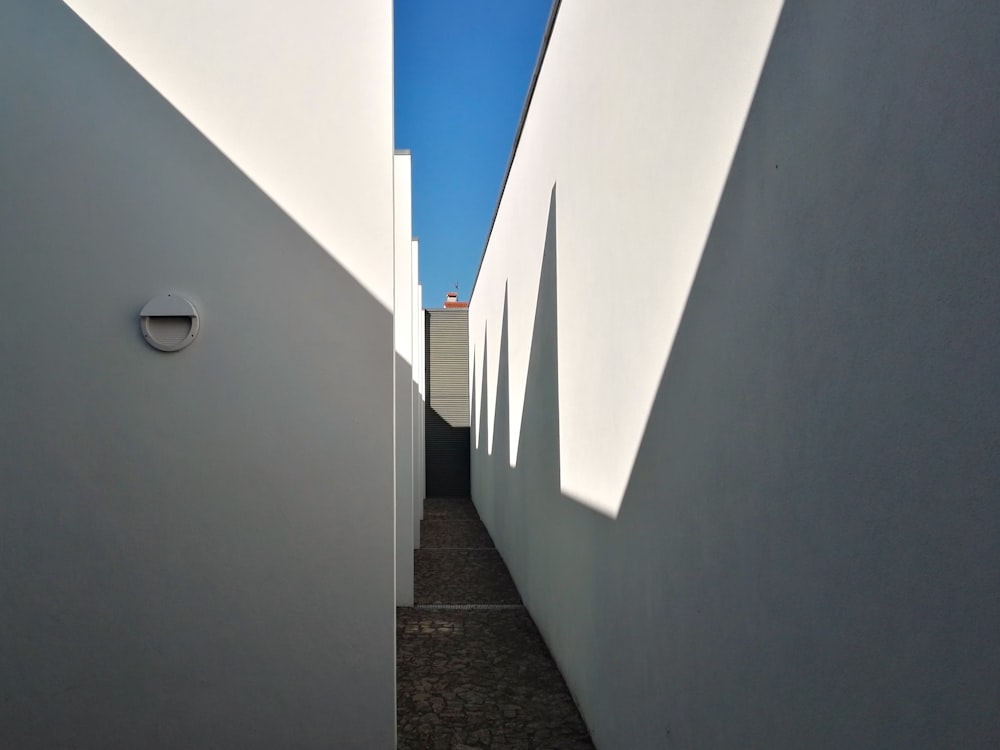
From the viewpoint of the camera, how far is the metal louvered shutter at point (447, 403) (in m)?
14.9

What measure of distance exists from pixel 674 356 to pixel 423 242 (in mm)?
9797

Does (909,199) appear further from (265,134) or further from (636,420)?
(265,134)

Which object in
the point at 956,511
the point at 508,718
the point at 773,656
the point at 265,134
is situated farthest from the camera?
the point at 508,718

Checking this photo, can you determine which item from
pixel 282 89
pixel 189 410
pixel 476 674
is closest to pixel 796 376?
pixel 189 410

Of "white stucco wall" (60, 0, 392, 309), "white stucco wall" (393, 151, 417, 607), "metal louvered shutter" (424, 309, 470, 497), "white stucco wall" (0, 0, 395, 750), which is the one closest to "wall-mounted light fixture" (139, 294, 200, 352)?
"white stucco wall" (0, 0, 395, 750)

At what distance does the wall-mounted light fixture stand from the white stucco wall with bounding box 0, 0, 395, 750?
4 centimetres

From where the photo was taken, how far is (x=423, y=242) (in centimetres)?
1167

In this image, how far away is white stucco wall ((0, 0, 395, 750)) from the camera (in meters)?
2.78

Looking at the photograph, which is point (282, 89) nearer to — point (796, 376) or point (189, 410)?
point (189, 410)

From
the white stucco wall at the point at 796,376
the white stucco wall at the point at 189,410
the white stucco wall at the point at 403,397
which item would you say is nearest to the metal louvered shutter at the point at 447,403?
the white stucco wall at the point at 403,397

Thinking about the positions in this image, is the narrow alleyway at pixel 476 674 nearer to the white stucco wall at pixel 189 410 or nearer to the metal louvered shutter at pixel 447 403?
the white stucco wall at pixel 189 410

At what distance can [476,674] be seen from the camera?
438cm

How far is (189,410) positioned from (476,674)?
2.55m

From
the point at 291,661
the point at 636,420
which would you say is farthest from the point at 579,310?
the point at 291,661
